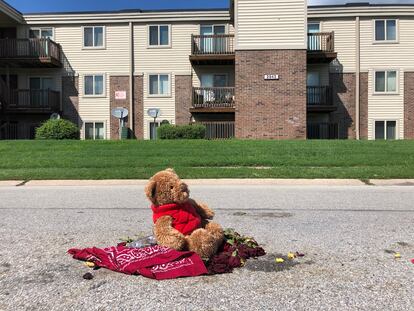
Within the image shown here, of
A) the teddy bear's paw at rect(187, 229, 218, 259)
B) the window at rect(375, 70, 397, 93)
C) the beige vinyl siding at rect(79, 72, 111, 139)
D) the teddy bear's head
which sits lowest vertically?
the teddy bear's paw at rect(187, 229, 218, 259)

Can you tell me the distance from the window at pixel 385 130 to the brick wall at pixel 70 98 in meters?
16.6

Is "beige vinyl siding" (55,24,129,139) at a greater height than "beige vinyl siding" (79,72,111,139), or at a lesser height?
greater

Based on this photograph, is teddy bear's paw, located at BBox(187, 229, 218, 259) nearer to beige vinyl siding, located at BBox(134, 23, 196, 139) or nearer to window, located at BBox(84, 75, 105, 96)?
beige vinyl siding, located at BBox(134, 23, 196, 139)

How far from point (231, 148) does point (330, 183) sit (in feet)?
16.9

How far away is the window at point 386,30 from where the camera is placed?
78.8ft

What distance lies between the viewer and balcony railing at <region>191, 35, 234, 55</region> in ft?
75.9

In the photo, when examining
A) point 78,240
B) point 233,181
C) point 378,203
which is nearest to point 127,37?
point 233,181

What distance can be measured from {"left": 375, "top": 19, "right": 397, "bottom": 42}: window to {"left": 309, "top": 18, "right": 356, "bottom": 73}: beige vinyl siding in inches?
51.1

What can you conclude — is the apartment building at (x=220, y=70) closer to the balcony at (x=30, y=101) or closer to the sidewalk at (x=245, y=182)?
the balcony at (x=30, y=101)

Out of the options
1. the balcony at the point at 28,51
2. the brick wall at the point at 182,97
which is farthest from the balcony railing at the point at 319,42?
the balcony at the point at 28,51

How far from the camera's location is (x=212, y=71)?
2488 cm

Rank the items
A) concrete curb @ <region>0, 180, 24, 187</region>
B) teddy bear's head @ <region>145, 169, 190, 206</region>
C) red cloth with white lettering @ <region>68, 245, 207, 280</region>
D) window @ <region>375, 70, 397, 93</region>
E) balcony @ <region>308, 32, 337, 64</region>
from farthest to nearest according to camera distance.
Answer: window @ <region>375, 70, 397, 93</region> < balcony @ <region>308, 32, 337, 64</region> < concrete curb @ <region>0, 180, 24, 187</region> < teddy bear's head @ <region>145, 169, 190, 206</region> < red cloth with white lettering @ <region>68, 245, 207, 280</region>

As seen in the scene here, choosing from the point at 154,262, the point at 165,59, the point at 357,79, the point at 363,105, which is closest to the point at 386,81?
the point at 357,79

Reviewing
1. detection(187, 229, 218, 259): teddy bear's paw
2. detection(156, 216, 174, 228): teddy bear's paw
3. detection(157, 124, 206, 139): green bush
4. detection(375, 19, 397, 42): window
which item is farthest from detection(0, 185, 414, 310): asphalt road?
detection(375, 19, 397, 42): window
